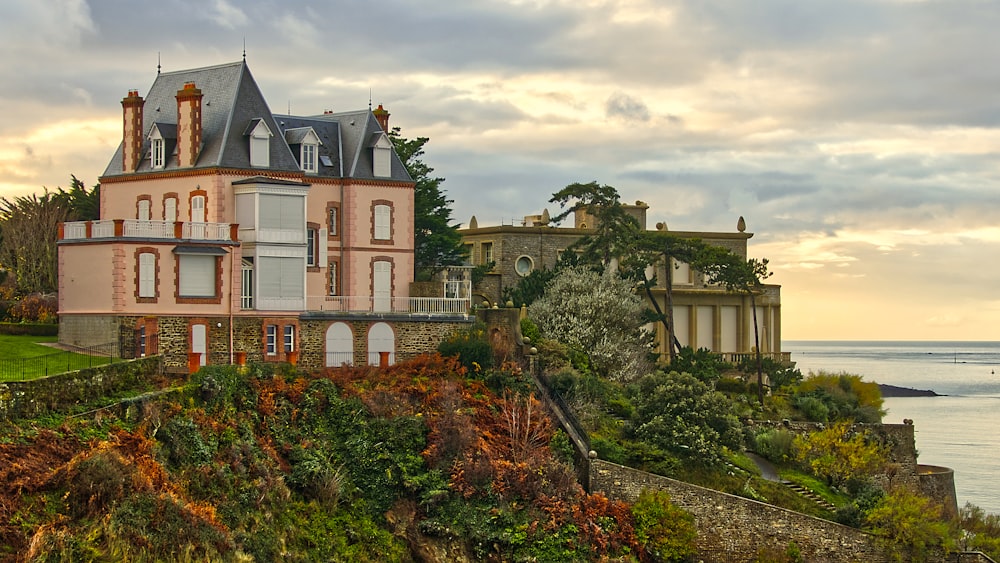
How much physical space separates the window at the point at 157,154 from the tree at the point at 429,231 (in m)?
14.4

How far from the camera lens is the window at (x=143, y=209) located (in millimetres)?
55775

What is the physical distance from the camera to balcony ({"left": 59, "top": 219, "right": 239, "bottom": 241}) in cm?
5031

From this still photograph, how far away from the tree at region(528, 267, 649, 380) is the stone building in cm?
544

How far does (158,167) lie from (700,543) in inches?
975

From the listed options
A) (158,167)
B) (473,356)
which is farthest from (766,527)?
(158,167)

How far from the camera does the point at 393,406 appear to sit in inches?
1869

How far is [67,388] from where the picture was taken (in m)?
38.6

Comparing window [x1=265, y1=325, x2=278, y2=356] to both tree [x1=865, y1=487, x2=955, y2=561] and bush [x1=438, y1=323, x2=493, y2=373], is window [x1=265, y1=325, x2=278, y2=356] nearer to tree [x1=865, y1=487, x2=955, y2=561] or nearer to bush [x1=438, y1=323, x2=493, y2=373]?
bush [x1=438, y1=323, x2=493, y2=373]

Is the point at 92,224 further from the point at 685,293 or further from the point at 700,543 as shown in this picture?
the point at 685,293

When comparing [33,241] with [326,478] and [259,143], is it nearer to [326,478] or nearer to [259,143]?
[259,143]

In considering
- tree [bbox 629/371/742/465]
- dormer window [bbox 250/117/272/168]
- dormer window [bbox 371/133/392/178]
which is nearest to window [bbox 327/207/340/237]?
dormer window [bbox 371/133/392/178]

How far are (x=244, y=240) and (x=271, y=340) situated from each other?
12.5 ft

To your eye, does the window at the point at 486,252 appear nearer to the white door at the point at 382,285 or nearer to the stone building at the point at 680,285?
the stone building at the point at 680,285

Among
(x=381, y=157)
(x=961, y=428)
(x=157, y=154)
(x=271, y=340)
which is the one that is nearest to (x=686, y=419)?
(x=271, y=340)
